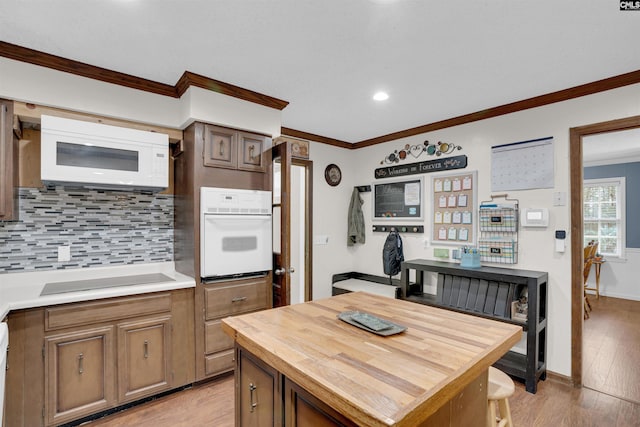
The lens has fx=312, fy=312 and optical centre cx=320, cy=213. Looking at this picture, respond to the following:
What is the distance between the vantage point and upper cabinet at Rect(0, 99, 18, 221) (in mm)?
1953

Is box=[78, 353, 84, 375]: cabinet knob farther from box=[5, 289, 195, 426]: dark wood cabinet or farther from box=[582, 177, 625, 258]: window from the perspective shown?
box=[582, 177, 625, 258]: window

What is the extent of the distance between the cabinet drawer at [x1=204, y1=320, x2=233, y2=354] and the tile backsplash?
756mm

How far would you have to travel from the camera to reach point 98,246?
2.49m

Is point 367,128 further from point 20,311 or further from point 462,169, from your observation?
point 20,311

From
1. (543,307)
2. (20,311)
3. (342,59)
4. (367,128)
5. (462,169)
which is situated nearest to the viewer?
(20,311)

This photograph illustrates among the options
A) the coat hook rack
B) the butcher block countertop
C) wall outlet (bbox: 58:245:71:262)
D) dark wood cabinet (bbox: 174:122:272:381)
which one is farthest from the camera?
the coat hook rack

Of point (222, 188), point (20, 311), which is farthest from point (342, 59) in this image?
point (20, 311)

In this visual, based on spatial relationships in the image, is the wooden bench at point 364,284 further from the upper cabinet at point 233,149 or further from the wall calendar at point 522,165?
the upper cabinet at point 233,149

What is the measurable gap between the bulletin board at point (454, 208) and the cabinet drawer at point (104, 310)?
2.78 metres

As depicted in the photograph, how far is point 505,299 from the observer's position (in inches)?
107

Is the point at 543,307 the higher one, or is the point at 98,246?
the point at 98,246

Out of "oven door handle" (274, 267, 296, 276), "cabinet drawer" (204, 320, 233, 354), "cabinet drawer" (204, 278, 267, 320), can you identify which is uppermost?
"oven door handle" (274, 267, 296, 276)

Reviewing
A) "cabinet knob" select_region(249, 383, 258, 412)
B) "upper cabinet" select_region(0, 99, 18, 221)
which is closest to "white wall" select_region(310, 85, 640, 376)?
"cabinet knob" select_region(249, 383, 258, 412)

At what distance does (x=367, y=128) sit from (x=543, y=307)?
99.3 inches
